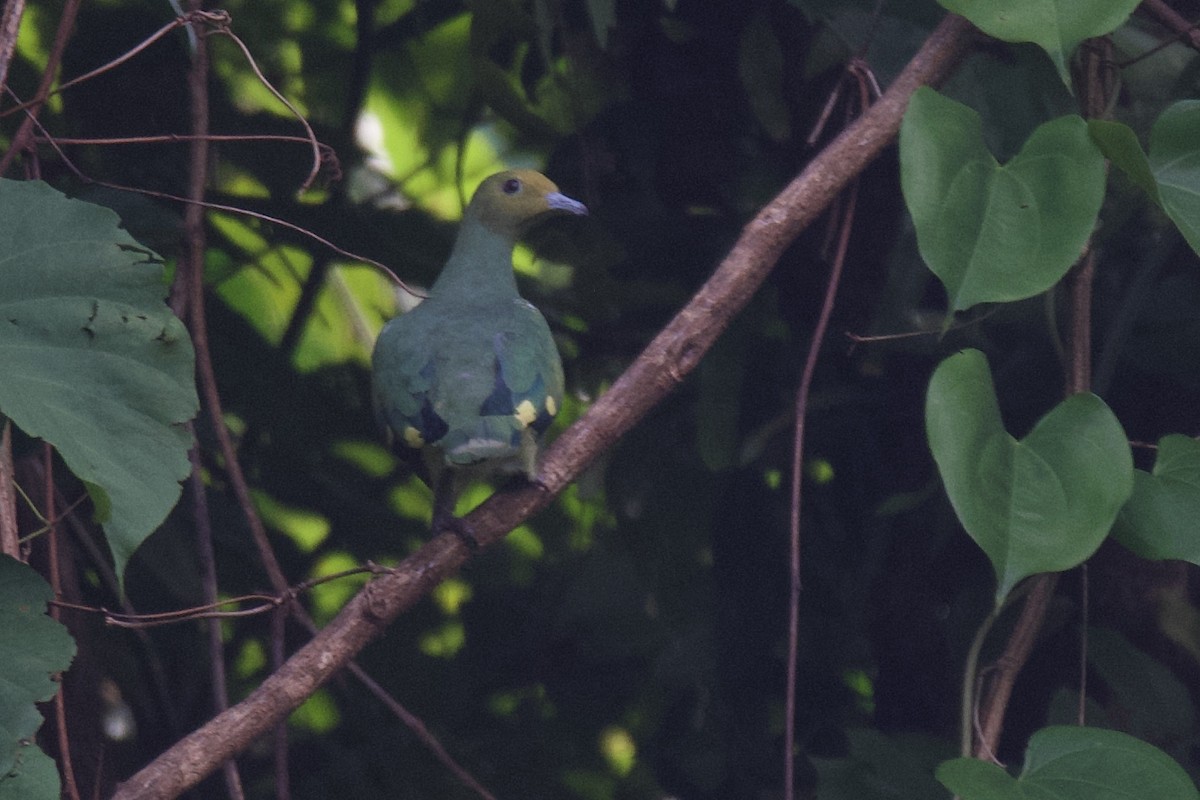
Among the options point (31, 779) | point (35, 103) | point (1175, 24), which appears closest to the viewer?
point (31, 779)

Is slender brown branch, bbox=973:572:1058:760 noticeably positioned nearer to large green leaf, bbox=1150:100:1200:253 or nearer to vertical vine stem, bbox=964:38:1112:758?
vertical vine stem, bbox=964:38:1112:758

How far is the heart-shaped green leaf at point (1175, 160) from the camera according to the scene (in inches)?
72.7

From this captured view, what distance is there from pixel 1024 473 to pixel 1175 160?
528 millimetres

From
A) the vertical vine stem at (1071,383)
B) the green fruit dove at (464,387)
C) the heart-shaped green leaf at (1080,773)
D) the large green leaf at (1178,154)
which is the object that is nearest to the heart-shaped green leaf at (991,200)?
the large green leaf at (1178,154)

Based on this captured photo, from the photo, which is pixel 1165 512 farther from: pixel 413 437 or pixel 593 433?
pixel 413 437

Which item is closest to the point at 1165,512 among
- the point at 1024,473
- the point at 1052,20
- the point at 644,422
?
the point at 1024,473

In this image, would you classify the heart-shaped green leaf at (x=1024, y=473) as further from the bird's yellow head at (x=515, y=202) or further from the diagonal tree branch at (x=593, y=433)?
the bird's yellow head at (x=515, y=202)

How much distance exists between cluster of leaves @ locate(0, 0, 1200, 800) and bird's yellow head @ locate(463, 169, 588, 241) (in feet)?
0.39

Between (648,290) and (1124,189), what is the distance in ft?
3.18

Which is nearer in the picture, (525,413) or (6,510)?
(6,510)

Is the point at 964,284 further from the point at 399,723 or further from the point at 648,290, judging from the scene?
the point at 399,723

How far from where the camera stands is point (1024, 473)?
Result: 177cm

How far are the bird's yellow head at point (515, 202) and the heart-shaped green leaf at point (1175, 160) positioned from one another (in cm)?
127

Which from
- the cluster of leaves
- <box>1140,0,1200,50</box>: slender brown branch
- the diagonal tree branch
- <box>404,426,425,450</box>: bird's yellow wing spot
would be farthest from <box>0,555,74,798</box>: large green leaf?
<box>1140,0,1200,50</box>: slender brown branch
